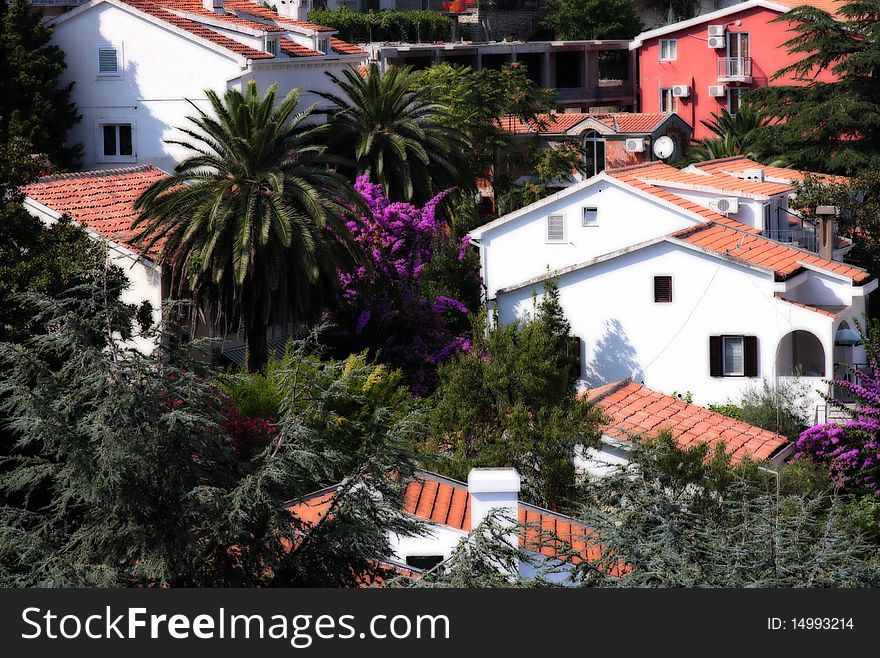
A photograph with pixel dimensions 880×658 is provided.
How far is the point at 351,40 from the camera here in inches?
3199

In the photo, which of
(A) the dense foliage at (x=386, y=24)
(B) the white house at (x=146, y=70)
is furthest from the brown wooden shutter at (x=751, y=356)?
(A) the dense foliage at (x=386, y=24)

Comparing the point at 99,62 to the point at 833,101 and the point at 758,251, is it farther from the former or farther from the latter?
the point at 833,101

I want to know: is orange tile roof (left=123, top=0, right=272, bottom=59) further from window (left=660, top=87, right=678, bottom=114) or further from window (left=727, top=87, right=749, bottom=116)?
window (left=660, top=87, right=678, bottom=114)

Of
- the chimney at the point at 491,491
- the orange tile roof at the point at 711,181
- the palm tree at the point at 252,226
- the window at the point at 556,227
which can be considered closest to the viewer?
the chimney at the point at 491,491

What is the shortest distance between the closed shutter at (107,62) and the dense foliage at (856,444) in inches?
1062

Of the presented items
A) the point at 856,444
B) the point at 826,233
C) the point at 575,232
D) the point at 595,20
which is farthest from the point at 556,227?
the point at 595,20

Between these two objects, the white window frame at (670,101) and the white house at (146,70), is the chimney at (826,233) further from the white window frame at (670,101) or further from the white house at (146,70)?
the white window frame at (670,101)

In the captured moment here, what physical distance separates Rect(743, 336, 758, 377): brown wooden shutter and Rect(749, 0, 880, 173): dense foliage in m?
20.5

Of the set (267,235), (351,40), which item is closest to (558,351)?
(267,235)

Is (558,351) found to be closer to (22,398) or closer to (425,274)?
(425,274)

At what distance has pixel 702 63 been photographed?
74375 mm

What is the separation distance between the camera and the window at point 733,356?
35.3 metres

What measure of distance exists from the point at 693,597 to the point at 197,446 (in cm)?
578

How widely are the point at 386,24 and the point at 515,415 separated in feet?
186
